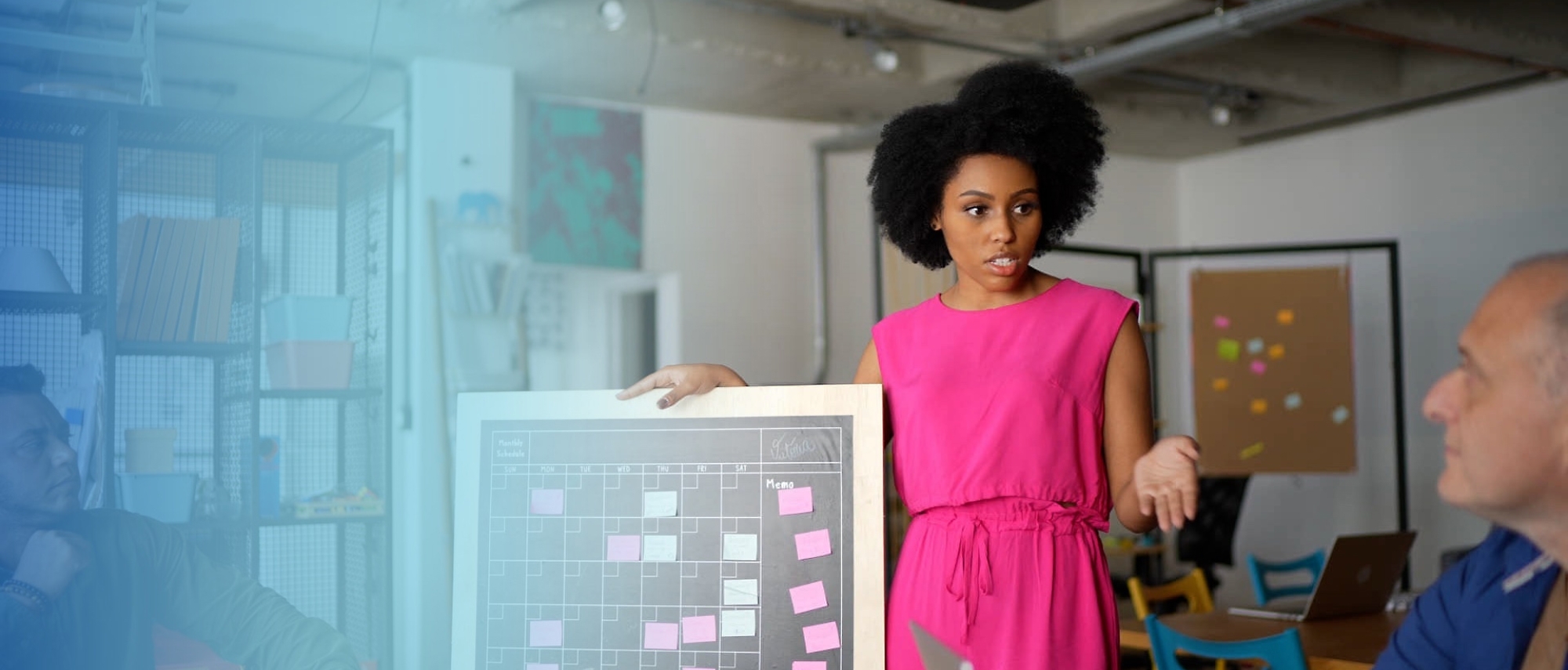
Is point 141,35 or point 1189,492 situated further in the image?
point 141,35

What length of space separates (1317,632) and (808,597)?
1961 mm

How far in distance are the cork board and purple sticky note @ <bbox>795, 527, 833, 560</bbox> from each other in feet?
16.6

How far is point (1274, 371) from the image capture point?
648 cm

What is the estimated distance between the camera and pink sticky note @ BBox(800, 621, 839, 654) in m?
1.73

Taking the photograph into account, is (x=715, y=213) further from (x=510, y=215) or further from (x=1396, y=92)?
(x=1396, y=92)

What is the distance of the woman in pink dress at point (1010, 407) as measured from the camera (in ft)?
5.53

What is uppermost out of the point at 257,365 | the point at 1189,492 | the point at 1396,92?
the point at 1396,92

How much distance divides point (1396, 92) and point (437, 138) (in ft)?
16.6

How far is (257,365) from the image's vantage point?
2852mm

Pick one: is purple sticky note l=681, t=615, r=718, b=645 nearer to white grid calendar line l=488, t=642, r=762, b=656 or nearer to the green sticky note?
white grid calendar line l=488, t=642, r=762, b=656

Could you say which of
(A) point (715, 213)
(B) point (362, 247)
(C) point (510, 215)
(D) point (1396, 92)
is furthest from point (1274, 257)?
(B) point (362, 247)

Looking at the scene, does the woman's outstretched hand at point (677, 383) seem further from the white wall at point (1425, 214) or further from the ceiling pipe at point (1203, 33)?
the white wall at point (1425, 214)

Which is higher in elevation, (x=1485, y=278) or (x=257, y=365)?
(x=1485, y=278)

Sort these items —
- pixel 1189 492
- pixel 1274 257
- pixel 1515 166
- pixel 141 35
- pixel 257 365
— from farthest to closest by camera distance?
pixel 1274 257, pixel 1515 166, pixel 141 35, pixel 257 365, pixel 1189 492
